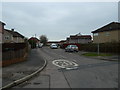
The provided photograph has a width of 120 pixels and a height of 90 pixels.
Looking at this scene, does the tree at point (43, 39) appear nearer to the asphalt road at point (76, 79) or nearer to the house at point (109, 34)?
the house at point (109, 34)

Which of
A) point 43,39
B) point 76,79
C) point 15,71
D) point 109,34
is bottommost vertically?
point 76,79

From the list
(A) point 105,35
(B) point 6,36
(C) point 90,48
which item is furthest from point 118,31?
(B) point 6,36

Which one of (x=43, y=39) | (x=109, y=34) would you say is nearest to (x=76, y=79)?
(x=109, y=34)

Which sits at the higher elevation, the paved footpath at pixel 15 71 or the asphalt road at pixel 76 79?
the paved footpath at pixel 15 71

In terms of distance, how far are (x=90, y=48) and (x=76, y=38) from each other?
33713 mm

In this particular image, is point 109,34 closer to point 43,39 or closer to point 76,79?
point 76,79

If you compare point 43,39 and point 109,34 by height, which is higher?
point 43,39

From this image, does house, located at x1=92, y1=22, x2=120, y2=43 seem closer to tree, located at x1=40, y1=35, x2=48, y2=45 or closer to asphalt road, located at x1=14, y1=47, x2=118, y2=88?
asphalt road, located at x1=14, y1=47, x2=118, y2=88

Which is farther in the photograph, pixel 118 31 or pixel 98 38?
pixel 98 38

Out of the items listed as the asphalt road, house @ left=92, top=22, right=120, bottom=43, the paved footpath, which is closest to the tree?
house @ left=92, top=22, right=120, bottom=43

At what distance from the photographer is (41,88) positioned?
540cm

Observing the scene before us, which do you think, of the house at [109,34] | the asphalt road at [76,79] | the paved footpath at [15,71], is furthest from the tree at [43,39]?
the asphalt road at [76,79]

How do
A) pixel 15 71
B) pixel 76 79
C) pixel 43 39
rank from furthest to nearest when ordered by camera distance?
pixel 43 39, pixel 15 71, pixel 76 79

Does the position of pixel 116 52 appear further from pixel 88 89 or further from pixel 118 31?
pixel 88 89
